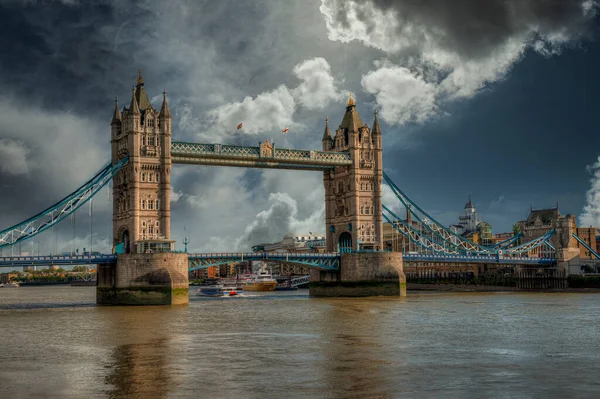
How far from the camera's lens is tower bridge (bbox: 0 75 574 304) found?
2562 inches

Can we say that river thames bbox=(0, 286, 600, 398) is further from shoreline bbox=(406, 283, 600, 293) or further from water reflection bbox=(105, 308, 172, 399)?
shoreline bbox=(406, 283, 600, 293)

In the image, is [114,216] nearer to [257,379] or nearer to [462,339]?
[462,339]

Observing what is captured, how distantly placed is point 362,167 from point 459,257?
1771 cm

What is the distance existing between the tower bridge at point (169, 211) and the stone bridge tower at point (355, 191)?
0.12m

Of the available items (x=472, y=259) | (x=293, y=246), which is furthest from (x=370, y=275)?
(x=293, y=246)

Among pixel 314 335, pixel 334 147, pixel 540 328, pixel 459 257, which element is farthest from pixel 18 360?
pixel 459 257

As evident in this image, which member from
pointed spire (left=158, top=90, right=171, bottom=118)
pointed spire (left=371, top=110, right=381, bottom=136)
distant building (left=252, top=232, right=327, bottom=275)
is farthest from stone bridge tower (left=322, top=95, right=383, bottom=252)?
distant building (left=252, top=232, right=327, bottom=275)

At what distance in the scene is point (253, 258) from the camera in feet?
251

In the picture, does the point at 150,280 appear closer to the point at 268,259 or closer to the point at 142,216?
the point at 142,216

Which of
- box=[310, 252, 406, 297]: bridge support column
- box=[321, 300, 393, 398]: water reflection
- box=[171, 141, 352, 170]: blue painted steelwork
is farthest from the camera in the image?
box=[310, 252, 406, 297]: bridge support column

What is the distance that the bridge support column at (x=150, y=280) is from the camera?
6388 centimetres

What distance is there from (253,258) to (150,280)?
1504 centimetres

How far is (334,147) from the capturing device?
292 ft

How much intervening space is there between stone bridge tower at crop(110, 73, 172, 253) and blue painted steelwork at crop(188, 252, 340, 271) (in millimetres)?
4379
